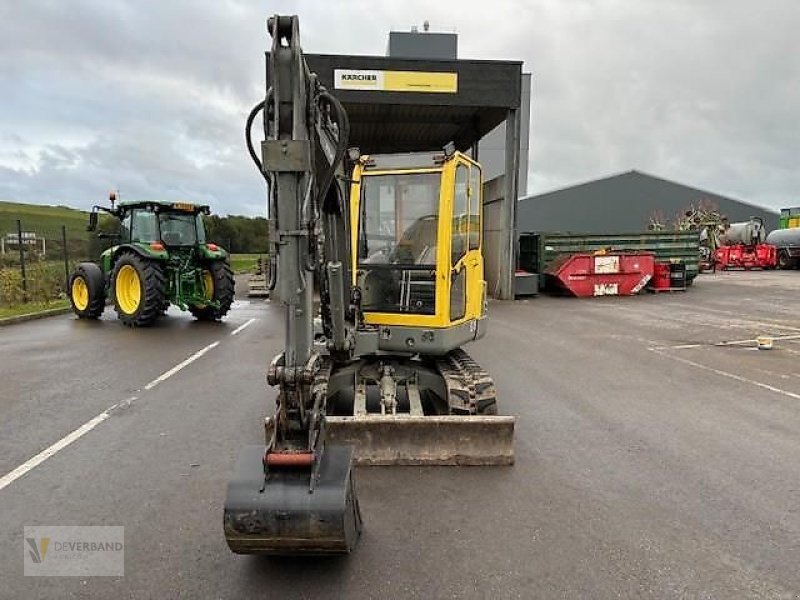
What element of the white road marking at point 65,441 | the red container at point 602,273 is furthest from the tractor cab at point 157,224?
the red container at point 602,273

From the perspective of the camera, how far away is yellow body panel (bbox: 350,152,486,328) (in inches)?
193

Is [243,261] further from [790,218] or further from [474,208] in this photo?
[790,218]

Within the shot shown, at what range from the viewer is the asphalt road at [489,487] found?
298 centimetres

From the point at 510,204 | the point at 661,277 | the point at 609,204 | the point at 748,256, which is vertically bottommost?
the point at 661,277

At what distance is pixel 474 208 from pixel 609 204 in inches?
1575

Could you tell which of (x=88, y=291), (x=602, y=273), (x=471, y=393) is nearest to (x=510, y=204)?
(x=602, y=273)

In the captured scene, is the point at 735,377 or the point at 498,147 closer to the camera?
the point at 735,377

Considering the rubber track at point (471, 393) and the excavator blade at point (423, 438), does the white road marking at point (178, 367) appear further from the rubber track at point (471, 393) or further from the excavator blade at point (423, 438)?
the rubber track at point (471, 393)

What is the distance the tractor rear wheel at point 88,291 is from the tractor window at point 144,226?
149 centimetres

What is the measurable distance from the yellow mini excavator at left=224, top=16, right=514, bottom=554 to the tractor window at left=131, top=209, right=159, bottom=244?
25.9 ft

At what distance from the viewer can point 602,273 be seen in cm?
1866

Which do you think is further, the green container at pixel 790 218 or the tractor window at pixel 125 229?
the green container at pixel 790 218

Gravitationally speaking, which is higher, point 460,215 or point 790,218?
point 790,218

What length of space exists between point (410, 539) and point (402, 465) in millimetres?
1038
